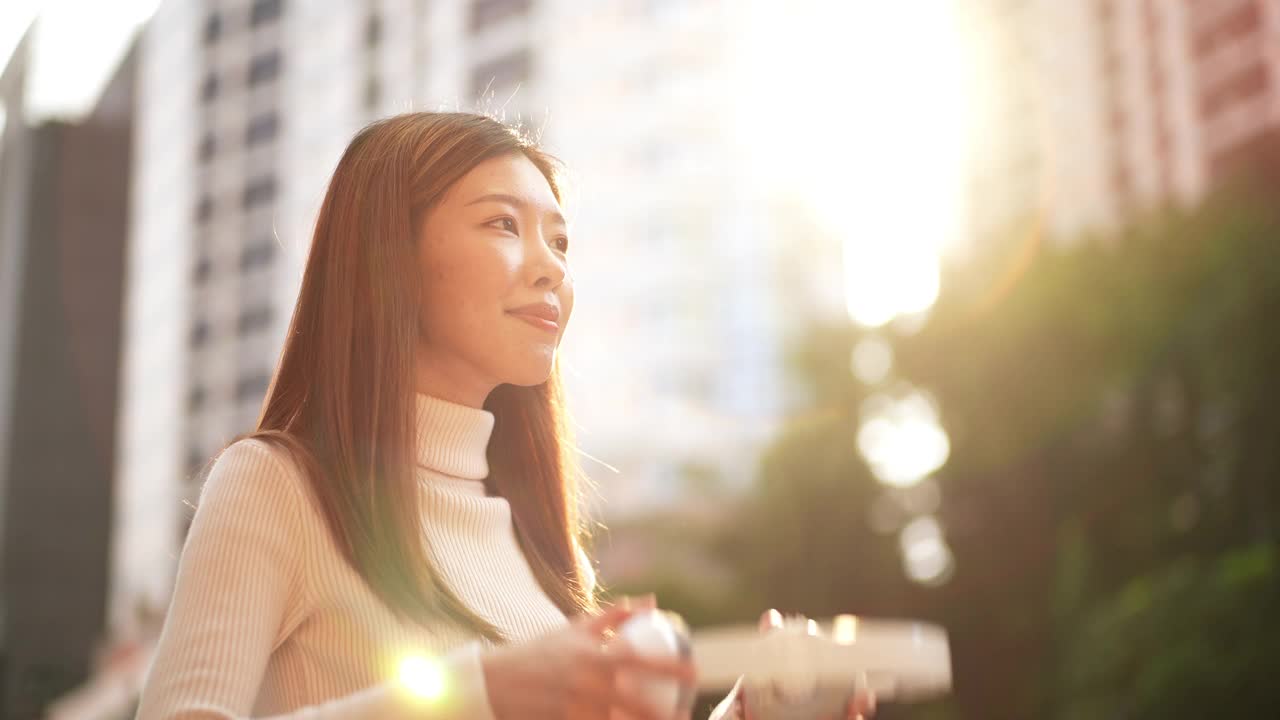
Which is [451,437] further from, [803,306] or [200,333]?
[200,333]

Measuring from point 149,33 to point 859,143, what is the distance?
22.4 metres

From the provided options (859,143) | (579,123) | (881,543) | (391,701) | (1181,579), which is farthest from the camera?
(579,123)

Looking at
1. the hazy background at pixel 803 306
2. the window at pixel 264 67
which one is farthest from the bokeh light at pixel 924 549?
the window at pixel 264 67

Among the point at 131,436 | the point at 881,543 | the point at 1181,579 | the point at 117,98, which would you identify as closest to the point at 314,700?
the point at 1181,579

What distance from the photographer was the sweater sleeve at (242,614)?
92cm

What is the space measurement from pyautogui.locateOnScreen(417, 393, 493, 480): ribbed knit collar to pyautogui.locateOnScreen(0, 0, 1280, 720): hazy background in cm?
51

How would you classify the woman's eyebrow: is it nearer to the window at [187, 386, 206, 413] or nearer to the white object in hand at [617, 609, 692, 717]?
the white object in hand at [617, 609, 692, 717]

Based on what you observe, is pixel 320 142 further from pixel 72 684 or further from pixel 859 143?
pixel 72 684

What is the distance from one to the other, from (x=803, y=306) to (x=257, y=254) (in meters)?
15.9

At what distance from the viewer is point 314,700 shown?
107cm

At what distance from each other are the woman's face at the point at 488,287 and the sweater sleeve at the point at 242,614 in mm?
208

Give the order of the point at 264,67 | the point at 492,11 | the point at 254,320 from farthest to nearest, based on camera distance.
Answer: the point at 264,67
the point at 254,320
the point at 492,11

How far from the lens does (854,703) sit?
1102 millimetres

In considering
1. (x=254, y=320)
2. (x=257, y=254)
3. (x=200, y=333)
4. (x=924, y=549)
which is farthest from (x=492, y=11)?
(x=924, y=549)
